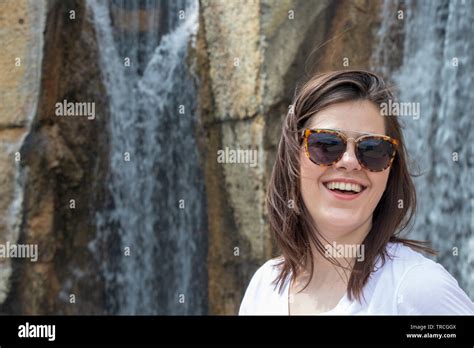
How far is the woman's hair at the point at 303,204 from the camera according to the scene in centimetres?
108

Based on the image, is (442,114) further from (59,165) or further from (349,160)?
(349,160)

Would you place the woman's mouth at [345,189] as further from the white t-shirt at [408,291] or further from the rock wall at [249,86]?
the rock wall at [249,86]

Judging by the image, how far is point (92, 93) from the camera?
163 inches

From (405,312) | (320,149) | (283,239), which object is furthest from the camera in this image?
(283,239)

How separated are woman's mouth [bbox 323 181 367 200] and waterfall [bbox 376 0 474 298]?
102 inches

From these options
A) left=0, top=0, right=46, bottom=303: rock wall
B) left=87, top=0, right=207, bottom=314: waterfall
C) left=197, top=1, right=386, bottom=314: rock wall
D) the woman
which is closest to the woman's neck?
the woman

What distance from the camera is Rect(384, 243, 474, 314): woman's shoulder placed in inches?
37.0

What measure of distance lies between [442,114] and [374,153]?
2.92m

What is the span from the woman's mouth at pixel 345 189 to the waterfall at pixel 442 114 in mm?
2587
